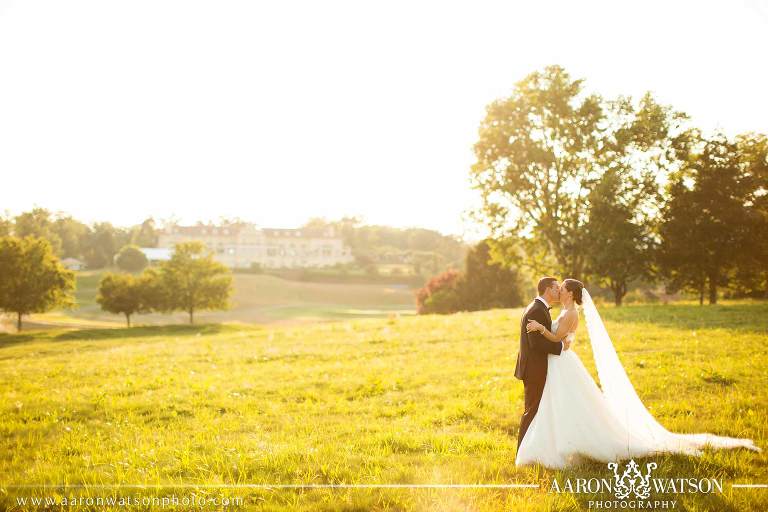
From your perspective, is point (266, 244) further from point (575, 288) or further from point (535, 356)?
point (535, 356)

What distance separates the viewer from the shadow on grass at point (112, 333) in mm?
38844

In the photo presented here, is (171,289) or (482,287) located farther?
(482,287)

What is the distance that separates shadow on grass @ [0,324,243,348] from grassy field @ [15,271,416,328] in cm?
1278

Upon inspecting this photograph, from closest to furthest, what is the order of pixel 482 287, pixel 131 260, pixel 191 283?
pixel 191 283, pixel 482 287, pixel 131 260

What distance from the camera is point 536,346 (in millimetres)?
7312

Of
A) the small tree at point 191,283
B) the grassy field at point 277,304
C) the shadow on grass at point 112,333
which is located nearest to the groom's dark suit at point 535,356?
the shadow on grass at point 112,333

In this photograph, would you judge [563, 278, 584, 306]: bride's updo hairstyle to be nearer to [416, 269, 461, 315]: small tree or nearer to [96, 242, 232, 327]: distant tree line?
[416, 269, 461, 315]: small tree

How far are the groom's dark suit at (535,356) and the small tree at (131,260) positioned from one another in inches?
4367

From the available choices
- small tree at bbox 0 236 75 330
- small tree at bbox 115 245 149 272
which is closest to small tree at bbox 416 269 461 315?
small tree at bbox 0 236 75 330

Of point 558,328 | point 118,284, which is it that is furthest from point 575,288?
point 118,284

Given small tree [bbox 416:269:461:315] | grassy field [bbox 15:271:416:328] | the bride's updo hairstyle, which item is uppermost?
the bride's updo hairstyle

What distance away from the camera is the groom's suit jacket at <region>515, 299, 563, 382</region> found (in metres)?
7.31

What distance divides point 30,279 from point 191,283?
46.5ft

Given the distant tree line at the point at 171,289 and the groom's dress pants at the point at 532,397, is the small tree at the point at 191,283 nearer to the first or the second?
the distant tree line at the point at 171,289
